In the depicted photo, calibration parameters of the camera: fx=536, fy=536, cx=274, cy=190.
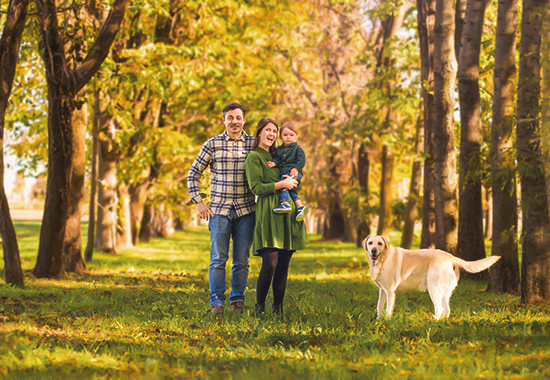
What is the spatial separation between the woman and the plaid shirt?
10.3 inches

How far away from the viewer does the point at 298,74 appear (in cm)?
2530

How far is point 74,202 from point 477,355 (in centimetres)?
915

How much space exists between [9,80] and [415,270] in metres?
6.42

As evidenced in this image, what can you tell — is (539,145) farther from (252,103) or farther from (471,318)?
(252,103)

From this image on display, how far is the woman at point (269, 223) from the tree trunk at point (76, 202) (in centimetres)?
617

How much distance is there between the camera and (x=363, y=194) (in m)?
20.7

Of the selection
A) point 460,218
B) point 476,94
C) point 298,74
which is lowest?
point 460,218

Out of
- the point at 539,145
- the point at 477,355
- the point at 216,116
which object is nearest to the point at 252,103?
the point at 216,116

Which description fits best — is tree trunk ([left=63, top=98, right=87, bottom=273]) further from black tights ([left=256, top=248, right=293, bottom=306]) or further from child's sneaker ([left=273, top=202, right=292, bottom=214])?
child's sneaker ([left=273, top=202, right=292, bottom=214])

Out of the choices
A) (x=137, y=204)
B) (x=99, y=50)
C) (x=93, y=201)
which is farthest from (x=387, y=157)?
(x=99, y=50)

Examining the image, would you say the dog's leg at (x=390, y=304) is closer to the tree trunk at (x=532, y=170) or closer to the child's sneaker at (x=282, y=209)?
the child's sneaker at (x=282, y=209)

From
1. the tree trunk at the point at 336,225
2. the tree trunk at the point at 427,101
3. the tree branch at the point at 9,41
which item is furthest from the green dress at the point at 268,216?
the tree trunk at the point at 336,225

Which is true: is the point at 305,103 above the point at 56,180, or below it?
above

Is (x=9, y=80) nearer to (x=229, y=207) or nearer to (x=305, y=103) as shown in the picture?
(x=229, y=207)
